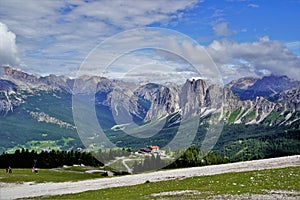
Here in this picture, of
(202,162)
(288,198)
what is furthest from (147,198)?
(202,162)

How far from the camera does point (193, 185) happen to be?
132 feet

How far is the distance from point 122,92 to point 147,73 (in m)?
8.66

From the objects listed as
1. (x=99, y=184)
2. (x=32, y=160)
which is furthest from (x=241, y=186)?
(x=32, y=160)

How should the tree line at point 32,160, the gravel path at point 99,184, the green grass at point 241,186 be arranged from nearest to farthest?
the green grass at point 241,186, the gravel path at point 99,184, the tree line at point 32,160

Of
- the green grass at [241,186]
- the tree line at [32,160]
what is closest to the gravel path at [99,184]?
the green grass at [241,186]

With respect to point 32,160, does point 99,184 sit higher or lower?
higher

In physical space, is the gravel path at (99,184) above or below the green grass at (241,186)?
below

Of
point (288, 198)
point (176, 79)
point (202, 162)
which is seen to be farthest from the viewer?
point (202, 162)

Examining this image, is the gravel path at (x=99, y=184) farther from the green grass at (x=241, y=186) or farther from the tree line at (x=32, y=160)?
the tree line at (x=32, y=160)

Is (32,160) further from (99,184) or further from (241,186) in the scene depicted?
(241,186)

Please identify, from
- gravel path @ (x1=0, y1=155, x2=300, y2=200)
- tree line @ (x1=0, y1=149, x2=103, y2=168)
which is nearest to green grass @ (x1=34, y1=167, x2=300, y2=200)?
gravel path @ (x1=0, y1=155, x2=300, y2=200)

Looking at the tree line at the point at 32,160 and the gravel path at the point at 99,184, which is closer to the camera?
the gravel path at the point at 99,184

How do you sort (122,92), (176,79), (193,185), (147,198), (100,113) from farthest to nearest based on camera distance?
(100,113)
(122,92)
(176,79)
(193,185)
(147,198)

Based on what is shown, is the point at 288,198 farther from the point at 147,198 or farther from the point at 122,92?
the point at 122,92
